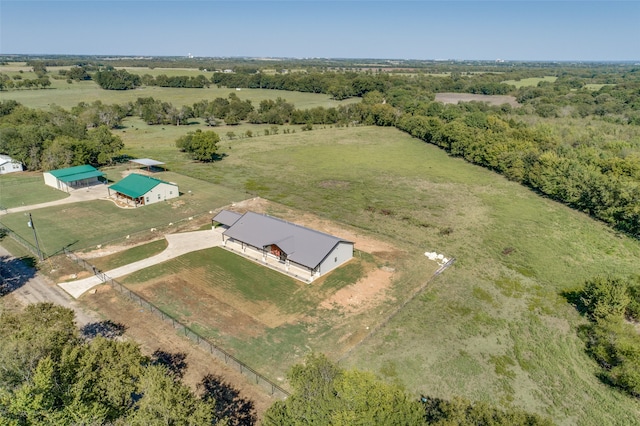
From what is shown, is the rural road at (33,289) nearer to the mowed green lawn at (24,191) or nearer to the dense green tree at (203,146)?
the mowed green lawn at (24,191)

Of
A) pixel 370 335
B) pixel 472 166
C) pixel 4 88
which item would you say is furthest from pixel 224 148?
pixel 4 88

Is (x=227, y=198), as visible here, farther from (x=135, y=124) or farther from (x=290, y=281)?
(x=135, y=124)

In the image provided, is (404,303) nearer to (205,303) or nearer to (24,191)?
(205,303)

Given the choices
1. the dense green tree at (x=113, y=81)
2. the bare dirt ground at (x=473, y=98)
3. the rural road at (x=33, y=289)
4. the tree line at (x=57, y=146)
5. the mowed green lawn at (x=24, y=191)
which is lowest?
the rural road at (x=33, y=289)

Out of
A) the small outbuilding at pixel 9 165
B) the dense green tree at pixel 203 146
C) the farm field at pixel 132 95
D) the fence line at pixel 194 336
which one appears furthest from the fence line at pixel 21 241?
the farm field at pixel 132 95

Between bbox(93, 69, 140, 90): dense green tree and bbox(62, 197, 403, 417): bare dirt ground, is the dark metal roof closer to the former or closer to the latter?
bbox(62, 197, 403, 417): bare dirt ground

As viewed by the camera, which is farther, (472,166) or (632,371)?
(472,166)
